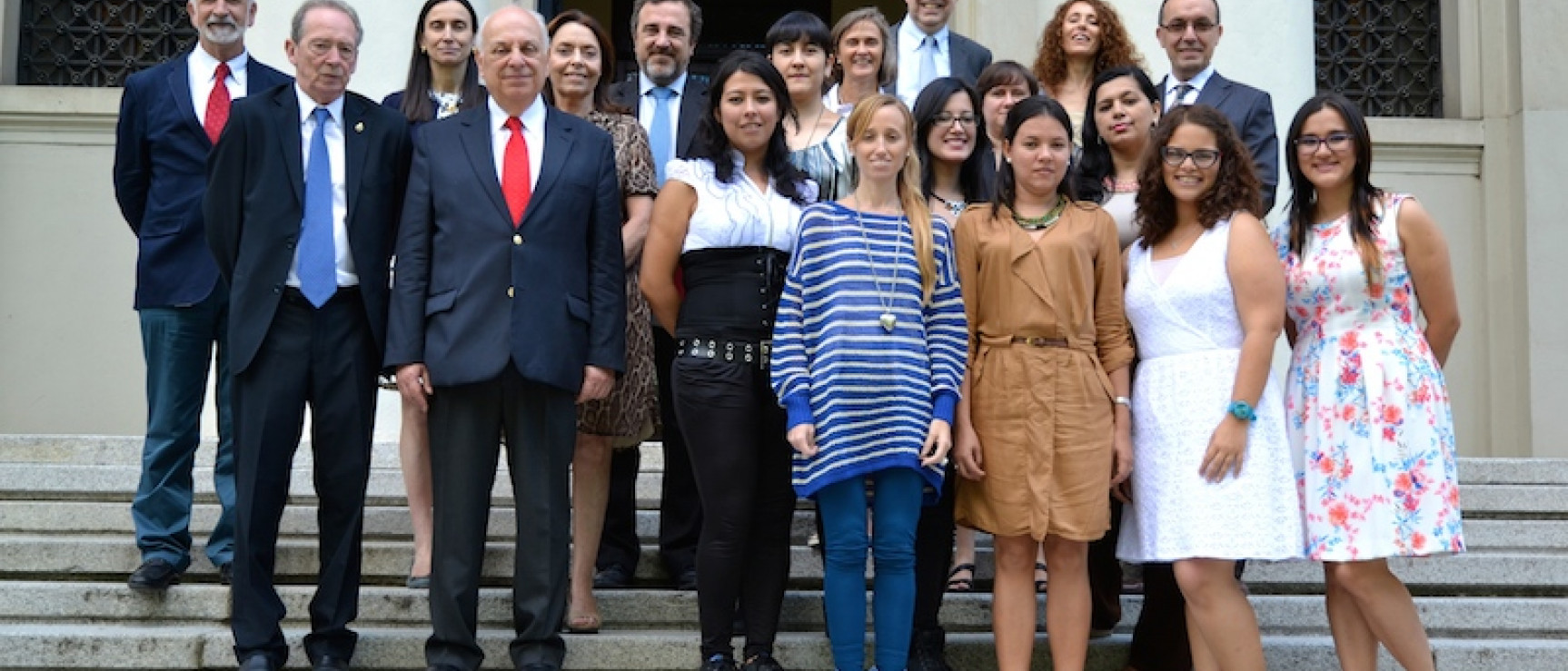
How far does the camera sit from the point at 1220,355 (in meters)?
4.92

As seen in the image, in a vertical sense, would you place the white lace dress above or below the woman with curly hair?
→ below

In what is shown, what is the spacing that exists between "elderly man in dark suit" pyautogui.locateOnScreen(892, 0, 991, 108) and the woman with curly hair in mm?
410

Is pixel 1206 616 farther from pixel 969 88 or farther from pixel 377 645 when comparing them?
pixel 377 645

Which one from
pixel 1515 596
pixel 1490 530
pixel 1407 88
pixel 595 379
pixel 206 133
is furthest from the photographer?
pixel 1407 88

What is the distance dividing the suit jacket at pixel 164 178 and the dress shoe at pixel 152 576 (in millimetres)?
859

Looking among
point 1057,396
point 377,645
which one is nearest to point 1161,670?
point 1057,396

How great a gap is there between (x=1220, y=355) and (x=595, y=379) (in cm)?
184

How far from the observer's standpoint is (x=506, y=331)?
5.00 metres

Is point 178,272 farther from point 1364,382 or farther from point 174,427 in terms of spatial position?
point 1364,382

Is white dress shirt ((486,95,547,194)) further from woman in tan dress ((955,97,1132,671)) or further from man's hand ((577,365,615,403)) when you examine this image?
woman in tan dress ((955,97,1132,671))

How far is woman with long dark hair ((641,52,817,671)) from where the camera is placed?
504 cm

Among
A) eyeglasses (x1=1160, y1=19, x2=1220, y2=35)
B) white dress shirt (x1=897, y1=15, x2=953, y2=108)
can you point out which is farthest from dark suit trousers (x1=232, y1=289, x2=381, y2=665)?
eyeglasses (x1=1160, y1=19, x2=1220, y2=35)

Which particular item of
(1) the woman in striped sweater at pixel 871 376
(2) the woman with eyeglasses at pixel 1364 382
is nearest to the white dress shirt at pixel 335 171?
(1) the woman in striped sweater at pixel 871 376

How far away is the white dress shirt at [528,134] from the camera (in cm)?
521
